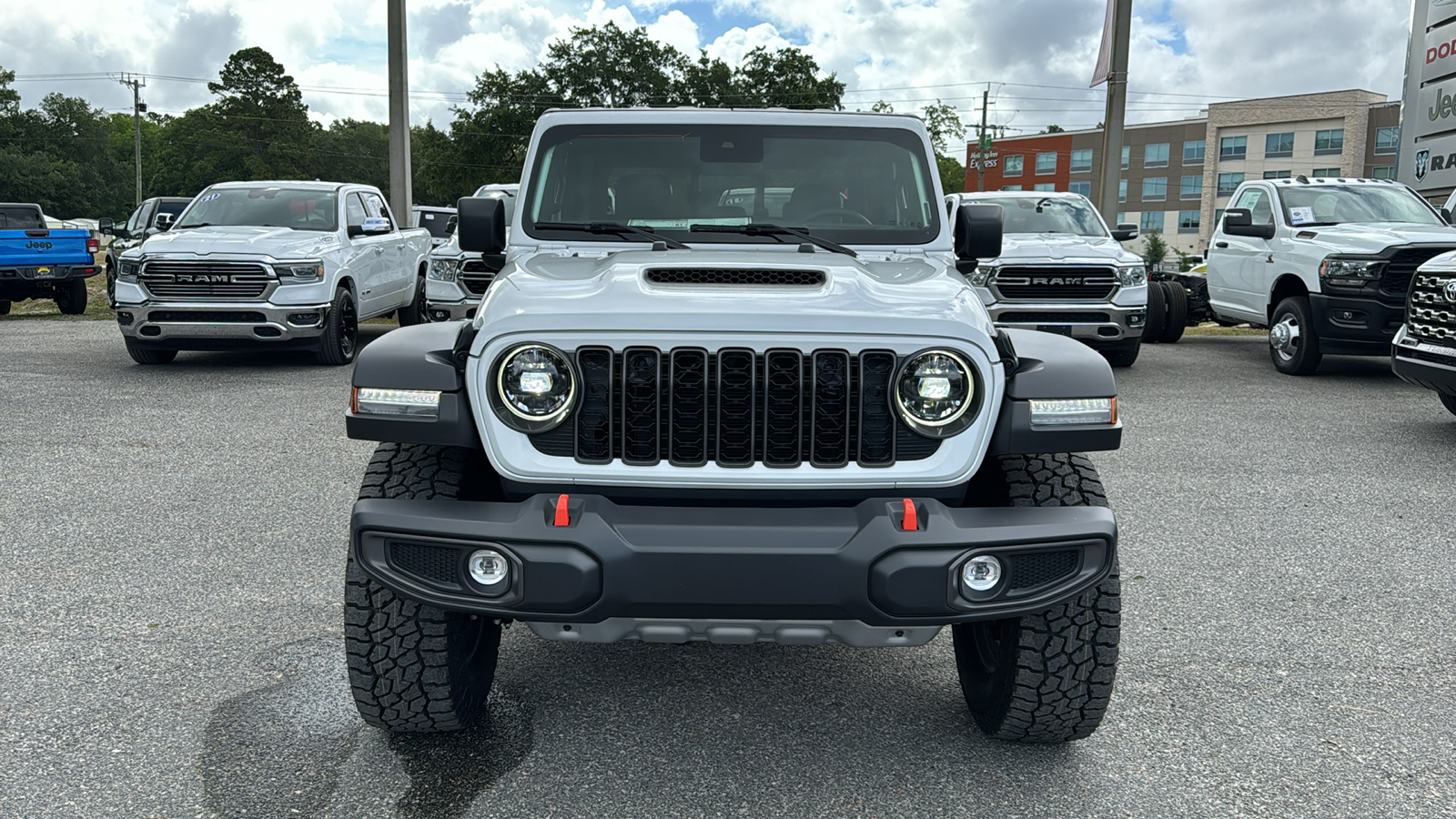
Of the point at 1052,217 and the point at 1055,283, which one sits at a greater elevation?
the point at 1052,217

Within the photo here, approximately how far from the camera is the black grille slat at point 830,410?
114 inches

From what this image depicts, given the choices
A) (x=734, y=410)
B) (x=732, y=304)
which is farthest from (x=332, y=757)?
(x=732, y=304)

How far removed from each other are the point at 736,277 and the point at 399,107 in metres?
16.2

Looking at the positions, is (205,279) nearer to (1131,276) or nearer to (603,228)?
(603,228)

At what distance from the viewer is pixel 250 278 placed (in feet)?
36.4

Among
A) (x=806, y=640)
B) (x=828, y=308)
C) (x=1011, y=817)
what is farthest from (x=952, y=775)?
(x=828, y=308)

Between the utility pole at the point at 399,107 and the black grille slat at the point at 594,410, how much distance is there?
52.4 ft

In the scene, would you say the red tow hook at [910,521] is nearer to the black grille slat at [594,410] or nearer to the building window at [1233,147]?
the black grille slat at [594,410]

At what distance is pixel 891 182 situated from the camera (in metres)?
4.46

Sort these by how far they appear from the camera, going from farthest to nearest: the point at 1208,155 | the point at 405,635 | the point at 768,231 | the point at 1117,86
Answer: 1. the point at 1208,155
2. the point at 1117,86
3. the point at 768,231
4. the point at 405,635

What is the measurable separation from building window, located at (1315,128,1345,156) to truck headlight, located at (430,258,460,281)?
247 ft

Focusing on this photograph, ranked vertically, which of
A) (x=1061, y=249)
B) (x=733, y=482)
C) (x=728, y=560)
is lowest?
(x=728, y=560)

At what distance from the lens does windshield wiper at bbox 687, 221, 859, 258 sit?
4.12 meters

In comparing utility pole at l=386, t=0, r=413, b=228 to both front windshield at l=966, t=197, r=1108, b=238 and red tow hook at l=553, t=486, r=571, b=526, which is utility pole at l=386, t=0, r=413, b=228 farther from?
red tow hook at l=553, t=486, r=571, b=526
